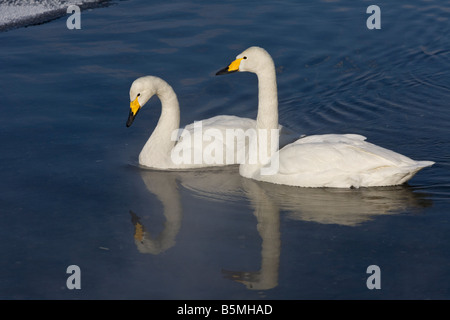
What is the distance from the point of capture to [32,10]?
1561 cm

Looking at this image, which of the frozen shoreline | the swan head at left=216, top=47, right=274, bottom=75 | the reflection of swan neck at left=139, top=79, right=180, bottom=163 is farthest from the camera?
the frozen shoreline

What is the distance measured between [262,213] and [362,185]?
1318 millimetres

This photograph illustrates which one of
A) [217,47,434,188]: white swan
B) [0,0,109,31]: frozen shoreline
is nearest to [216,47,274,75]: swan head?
[217,47,434,188]: white swan

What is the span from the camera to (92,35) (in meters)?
14.2

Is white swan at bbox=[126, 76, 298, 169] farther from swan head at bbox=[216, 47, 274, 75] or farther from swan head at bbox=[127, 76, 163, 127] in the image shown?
swan head at bbox=[216, 47, 274, 75]

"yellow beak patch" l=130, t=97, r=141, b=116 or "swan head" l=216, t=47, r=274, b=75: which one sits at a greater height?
"swan head" l=216, t=47, r=274, b=75

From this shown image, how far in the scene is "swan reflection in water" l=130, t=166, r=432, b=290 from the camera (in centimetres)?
720

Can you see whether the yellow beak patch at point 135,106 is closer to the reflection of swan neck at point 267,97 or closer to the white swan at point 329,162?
the white swan at point 329,162

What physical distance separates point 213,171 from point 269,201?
47.2 inches

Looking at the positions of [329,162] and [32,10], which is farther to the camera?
[32,10]

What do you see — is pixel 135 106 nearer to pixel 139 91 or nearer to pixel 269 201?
pixel 139 91

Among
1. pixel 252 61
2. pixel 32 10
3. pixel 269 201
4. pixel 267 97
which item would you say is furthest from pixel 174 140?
pixel 32 10

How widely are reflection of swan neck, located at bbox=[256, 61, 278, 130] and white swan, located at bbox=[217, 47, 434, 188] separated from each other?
1 cm
